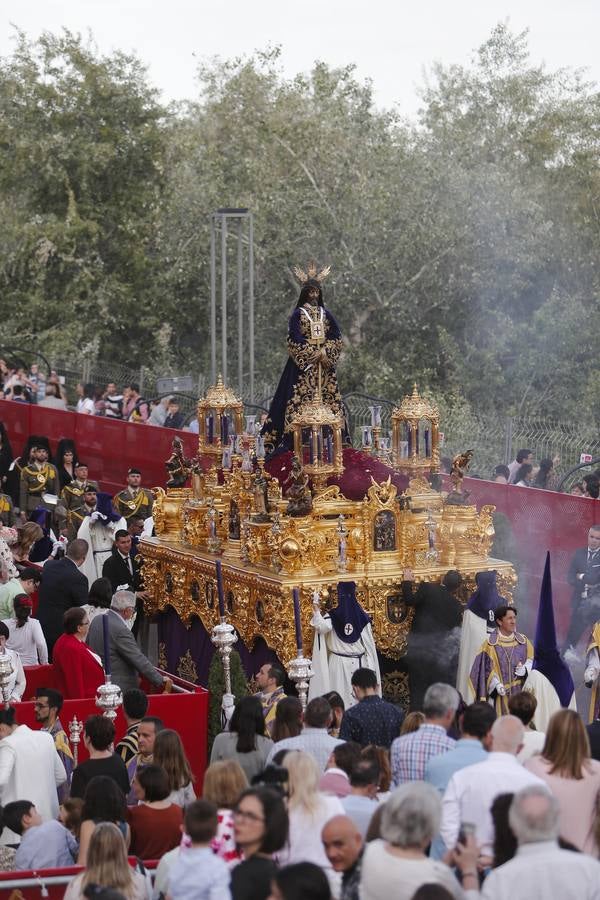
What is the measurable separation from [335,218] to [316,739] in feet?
78.4

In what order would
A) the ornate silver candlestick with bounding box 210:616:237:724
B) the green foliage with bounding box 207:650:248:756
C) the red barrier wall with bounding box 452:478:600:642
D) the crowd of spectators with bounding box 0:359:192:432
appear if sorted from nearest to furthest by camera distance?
the ornate silver candlestick with bounding box 210:616:237:724 < the green foliage with bounding box 207:650:248:756 < the red barrier wall with bounding box 452:478:600:642 < the crowd of spectators with bounding box 0:359:192:432

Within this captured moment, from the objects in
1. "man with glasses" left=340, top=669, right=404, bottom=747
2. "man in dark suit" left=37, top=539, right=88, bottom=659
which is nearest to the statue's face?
"man in dark suit" left=37, top=539, right=88, bottom=659

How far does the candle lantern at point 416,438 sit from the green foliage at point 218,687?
2893mm

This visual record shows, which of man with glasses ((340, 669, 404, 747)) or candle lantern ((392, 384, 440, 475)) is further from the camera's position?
candle lantern ((392, 384, 440, 475))

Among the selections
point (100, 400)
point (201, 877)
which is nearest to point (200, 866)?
point (201, 877)

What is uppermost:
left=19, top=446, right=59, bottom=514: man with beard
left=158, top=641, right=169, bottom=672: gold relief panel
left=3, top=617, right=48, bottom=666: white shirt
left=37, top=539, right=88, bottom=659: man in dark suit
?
left=19, top=446, right=59, bottom=514: man with beard

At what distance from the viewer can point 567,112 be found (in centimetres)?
3497

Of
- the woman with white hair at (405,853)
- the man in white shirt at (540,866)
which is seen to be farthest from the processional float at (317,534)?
the man in white shirt at (540,866)

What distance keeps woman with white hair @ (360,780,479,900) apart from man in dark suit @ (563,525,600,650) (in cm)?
816

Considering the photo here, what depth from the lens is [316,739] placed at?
30.6 feet

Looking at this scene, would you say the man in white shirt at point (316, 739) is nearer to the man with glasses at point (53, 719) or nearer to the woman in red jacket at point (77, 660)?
the man with glasses at point (53, 719)

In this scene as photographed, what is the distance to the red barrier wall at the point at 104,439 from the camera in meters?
22.8

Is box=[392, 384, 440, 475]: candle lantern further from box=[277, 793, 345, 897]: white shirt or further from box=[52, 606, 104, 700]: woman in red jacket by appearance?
box=[277, 793, 345, 897]: white shirt

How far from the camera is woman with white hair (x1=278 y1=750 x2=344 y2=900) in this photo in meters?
7.45
